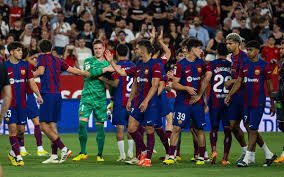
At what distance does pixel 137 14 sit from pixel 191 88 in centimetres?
1232

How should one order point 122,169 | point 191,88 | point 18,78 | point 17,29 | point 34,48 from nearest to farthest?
1. point 122,169
2. point 191,88
3. point 18,78
4. point 34,48
5. point 17,29

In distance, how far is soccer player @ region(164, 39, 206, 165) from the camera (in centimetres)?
1104

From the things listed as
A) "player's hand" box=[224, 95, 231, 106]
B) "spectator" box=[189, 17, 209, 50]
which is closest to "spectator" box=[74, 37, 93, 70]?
"spectator" box=[189, 17, 209, 50]

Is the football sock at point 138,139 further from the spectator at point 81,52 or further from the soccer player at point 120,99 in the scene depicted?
the spectator at point 81,52

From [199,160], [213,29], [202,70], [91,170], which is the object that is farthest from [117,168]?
[213,29]

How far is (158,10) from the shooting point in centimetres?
2345

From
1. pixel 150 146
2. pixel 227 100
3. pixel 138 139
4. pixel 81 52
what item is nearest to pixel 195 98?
pixel 227 100

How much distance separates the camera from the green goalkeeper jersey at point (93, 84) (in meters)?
12.2

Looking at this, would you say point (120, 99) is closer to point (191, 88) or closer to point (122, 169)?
point (191, 88)

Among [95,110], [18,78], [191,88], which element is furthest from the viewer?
[95,110]

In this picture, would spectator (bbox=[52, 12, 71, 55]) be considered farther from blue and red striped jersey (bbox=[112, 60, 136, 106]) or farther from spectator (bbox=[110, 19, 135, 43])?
blue and red striped jersey (bbox=[112, 60, 136, 106])

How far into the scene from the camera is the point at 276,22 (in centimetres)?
2475

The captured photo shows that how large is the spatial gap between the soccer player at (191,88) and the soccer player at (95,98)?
172 centimetres

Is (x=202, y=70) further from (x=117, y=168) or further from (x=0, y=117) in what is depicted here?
(x=0, y=117)
